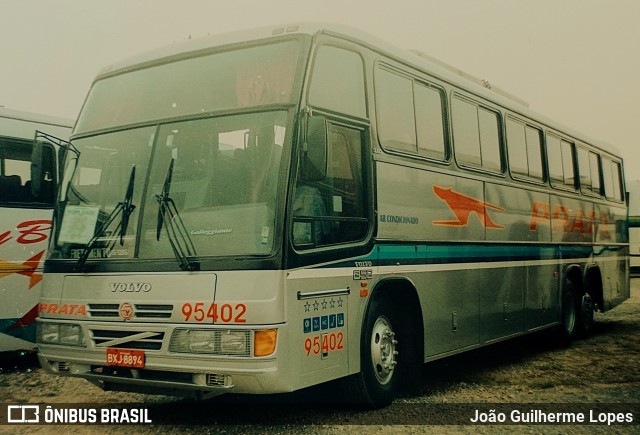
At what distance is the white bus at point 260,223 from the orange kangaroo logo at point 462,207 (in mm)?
42

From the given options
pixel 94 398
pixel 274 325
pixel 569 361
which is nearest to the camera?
pixel 274 325

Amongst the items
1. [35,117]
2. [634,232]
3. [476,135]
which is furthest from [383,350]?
[634,232]

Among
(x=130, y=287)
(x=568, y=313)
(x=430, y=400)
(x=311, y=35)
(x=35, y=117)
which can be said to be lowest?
(x=430, y=400)

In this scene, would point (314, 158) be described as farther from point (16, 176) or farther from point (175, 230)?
point (16, 176)

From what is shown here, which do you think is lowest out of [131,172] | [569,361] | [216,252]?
[569,361]

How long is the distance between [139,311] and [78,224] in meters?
1.11

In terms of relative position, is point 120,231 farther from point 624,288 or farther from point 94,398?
point 624,288

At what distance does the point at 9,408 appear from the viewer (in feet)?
24.8

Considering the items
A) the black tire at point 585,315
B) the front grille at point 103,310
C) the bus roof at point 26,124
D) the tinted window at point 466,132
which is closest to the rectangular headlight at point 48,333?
the front grille at point 103,310

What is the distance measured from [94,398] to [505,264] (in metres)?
5.31

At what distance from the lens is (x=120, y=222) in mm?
6391

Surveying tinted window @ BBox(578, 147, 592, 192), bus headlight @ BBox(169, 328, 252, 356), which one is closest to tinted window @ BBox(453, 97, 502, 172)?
→ tinted window @ BBox(578, 147, 592, 192)

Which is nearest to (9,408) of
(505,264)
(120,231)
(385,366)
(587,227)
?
(120,231)

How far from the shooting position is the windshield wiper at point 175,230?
5996 millimetres
